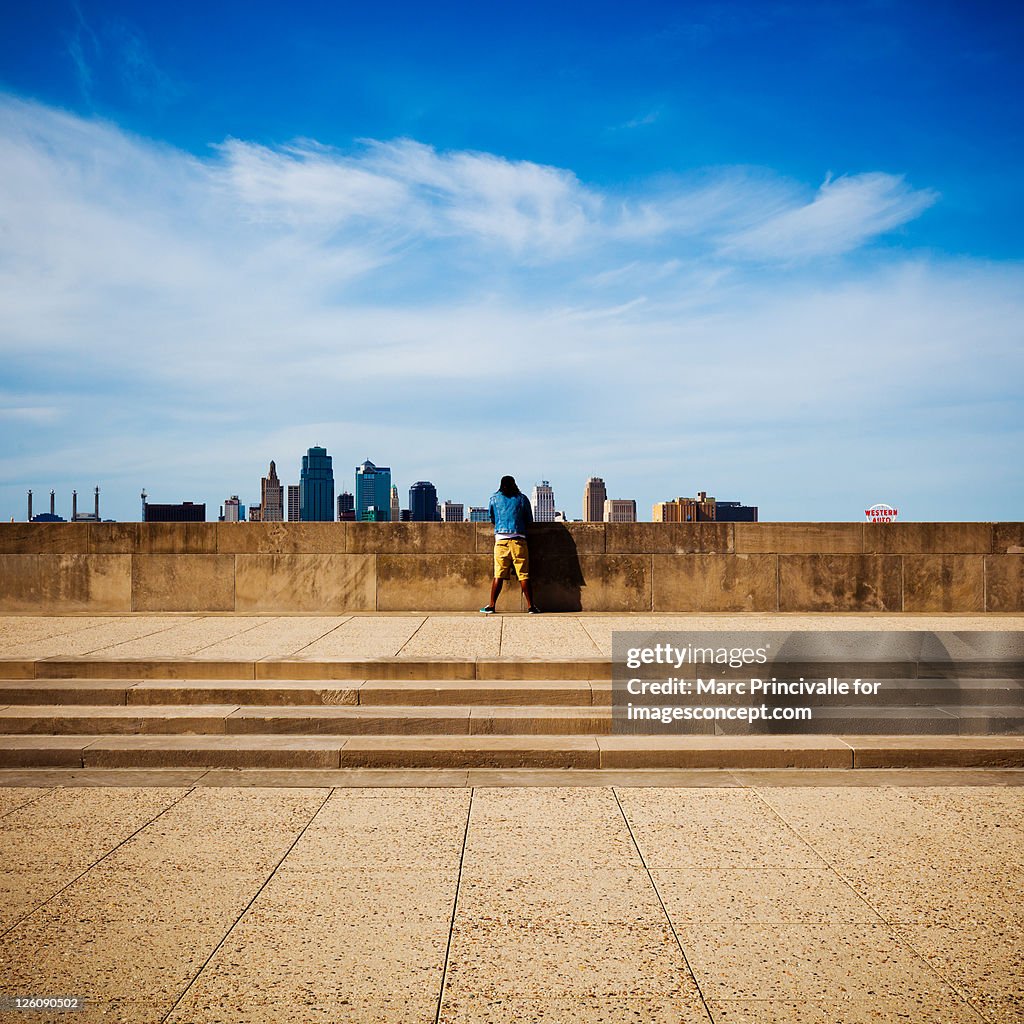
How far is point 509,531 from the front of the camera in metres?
10.2

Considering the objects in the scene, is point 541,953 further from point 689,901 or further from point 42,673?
point 42,673

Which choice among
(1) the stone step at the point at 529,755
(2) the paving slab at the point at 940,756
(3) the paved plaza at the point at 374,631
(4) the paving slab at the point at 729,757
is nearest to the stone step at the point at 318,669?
(3) the paved plaza at the point at 374,631

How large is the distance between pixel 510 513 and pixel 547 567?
112 centimetres

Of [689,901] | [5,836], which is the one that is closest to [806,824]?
[689,901]

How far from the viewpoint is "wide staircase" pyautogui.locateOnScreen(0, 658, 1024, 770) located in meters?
5.29

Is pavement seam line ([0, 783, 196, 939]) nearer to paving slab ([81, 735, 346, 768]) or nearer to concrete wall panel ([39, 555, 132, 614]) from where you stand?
paving slab ([81, 735, 346, 768])

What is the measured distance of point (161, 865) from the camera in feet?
12.2

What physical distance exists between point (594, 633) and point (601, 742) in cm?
310

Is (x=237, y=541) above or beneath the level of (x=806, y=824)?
above

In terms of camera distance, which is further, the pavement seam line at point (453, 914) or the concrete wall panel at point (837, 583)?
the concrete wall panel at point (837, 583)

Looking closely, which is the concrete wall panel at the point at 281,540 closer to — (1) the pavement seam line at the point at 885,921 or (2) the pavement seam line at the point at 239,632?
(2) the pavement seam line at the point at 239,632

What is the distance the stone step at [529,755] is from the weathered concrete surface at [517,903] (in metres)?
0.44

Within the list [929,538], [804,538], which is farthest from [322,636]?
[929,538]

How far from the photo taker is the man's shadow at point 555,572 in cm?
1077
